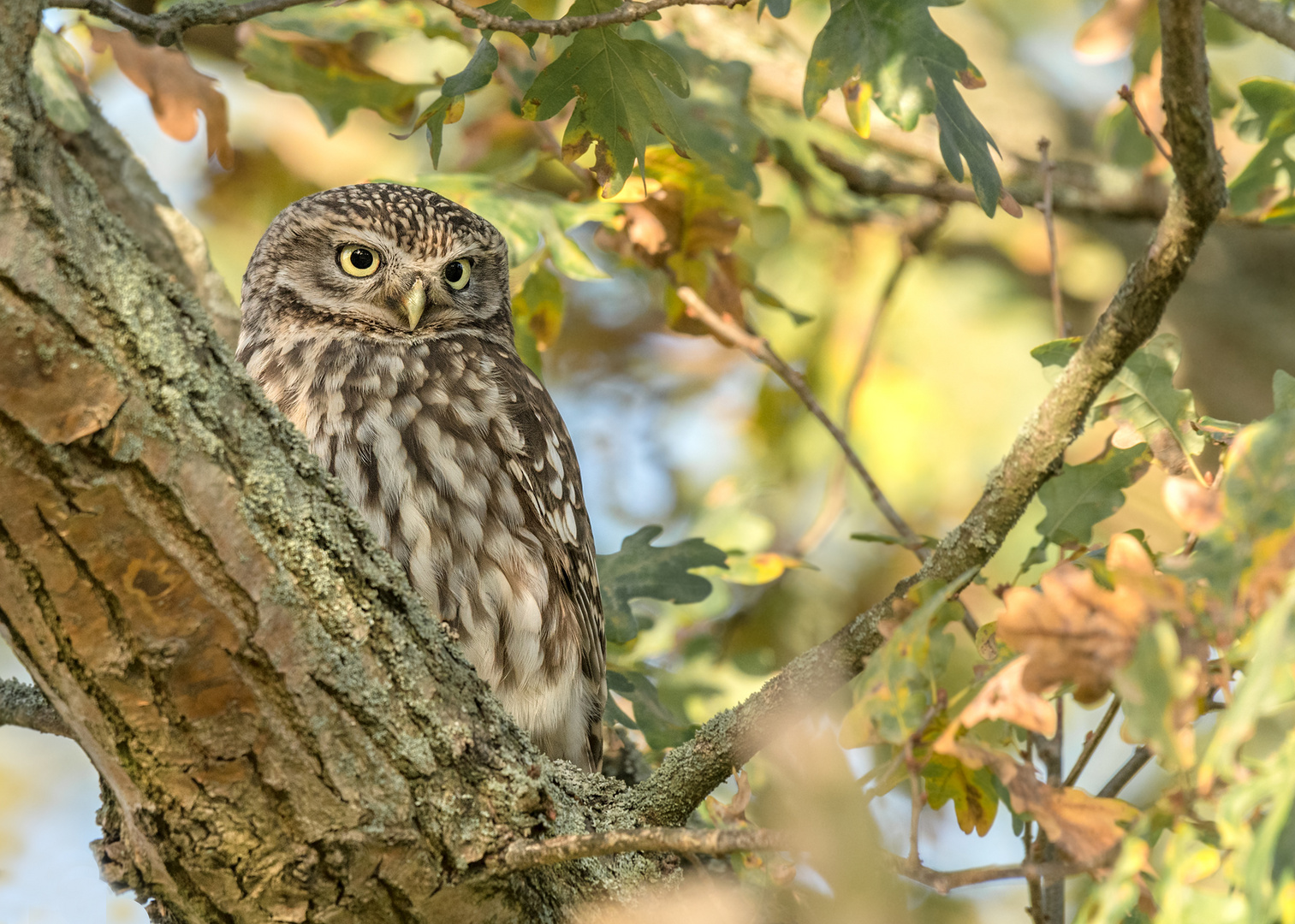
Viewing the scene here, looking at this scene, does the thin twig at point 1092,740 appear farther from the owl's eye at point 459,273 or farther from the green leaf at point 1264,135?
the owl's eye at point 459,273

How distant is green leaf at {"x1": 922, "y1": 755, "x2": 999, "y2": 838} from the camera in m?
2.17

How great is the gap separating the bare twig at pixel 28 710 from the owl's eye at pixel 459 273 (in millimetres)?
1892

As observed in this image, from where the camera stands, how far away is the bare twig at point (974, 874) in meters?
1.33

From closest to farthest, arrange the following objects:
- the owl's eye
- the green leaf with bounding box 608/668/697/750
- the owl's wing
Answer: the green leaf with bounding box 608/668/697/750 < the owl's wing < the owl's eye

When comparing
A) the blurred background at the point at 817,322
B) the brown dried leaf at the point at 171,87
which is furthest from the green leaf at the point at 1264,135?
the brown dried leaf at the point at 171,87

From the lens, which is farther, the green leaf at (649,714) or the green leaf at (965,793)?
the green leaf at (649,714)

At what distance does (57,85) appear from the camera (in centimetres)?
322

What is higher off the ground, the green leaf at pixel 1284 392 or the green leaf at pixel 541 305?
the green leaf at pixel 541 305

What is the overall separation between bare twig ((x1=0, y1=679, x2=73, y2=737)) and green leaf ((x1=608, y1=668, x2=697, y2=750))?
1.48m

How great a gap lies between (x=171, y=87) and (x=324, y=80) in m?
0.61

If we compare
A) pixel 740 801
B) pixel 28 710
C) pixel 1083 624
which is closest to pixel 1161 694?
pixel 1083 624

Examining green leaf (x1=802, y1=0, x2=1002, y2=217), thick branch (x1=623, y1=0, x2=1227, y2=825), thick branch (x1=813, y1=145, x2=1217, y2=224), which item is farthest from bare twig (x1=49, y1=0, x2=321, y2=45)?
thick branch (x1=813, y1=145, x2=1217, y2=224)

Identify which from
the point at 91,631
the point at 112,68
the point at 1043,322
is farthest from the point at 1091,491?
the point at 112,68

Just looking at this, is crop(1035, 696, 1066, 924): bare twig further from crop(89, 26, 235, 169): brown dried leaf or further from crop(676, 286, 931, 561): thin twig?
crop(89, 26, 235, 169): brown dried leaf
